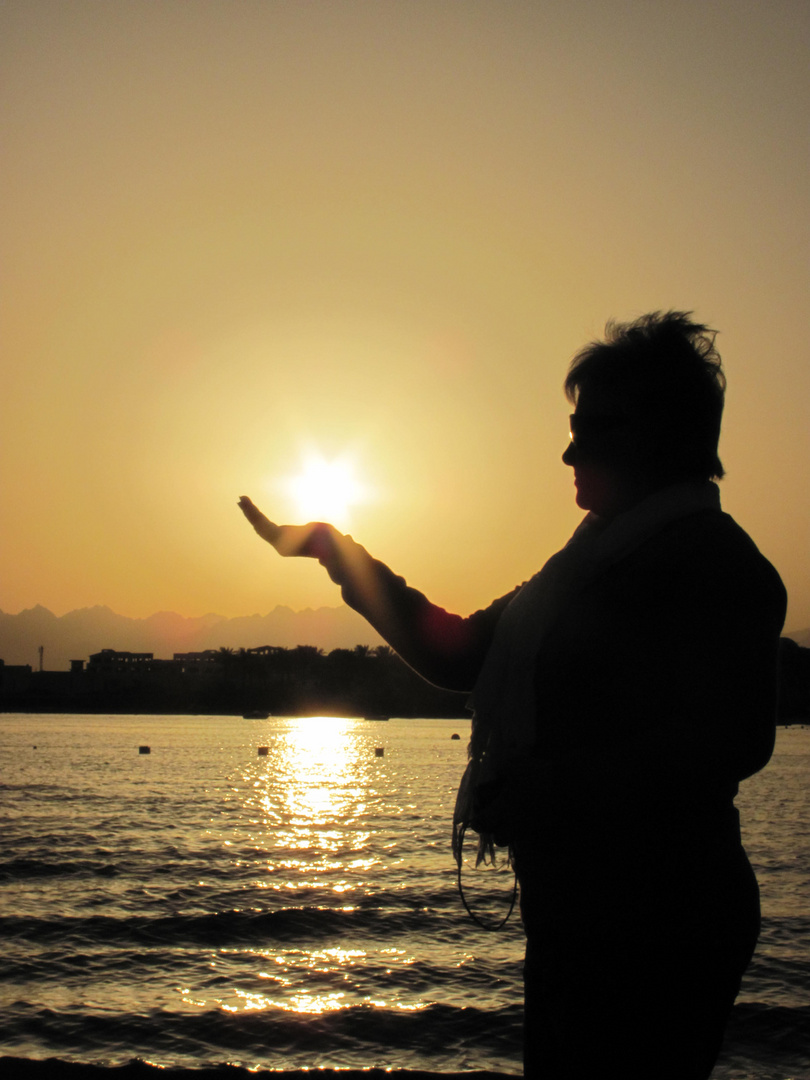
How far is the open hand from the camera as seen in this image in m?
2.53

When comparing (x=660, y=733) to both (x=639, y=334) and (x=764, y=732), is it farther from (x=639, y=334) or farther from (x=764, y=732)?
(x=639, y=334)

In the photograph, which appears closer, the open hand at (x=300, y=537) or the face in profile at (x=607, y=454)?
the face in profile at (x=607, y=454)

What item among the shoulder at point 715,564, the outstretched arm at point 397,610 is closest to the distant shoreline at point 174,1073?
the outstretched arm at point 397,610

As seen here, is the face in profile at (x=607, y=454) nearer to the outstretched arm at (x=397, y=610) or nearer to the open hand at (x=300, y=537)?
the outstretched arm at (x=397, y=610)

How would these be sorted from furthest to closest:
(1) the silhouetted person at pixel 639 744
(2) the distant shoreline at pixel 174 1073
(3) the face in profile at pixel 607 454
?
(2) the distant shoreline at pixel 174 1073 → (3) the face in profile at pixel 607 454 → (1) the silhouetted person at pixel 639 744

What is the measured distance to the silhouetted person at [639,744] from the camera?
1.69m

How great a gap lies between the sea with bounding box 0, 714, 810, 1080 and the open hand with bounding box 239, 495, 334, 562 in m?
1.85

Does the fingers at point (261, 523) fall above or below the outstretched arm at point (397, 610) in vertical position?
above

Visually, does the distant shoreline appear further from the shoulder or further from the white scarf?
the shoulder

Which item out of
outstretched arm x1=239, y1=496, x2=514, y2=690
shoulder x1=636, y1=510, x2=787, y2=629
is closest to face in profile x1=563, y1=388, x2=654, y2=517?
shoulder x1=636, y1=510, x2=787, y2=629

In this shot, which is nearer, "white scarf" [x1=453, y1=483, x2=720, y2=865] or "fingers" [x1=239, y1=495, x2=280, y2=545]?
"white scarf" [x1=453, y1=483, x2=720, y2=865]

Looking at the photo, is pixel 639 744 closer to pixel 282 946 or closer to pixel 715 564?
pixel 715 564

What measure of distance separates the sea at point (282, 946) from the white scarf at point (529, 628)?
176 centimetres

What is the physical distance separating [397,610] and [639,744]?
0.96 meters
